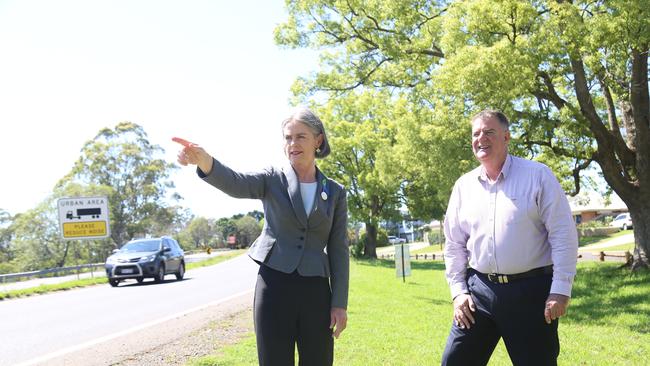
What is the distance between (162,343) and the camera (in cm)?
806

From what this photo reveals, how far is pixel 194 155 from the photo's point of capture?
9.43 ft

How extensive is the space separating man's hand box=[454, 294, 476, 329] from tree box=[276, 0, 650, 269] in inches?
344

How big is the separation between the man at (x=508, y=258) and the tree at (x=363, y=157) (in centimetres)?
3078

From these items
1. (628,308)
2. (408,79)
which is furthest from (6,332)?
(408,79)

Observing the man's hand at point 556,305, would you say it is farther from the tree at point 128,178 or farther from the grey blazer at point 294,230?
the tree at point 128,178

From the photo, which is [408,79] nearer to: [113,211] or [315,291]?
[315,291]

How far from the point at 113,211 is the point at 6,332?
56.0 m

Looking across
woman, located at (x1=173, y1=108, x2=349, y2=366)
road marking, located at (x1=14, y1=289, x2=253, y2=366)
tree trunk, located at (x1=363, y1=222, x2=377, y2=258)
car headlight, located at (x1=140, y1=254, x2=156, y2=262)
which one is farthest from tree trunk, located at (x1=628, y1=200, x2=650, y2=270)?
tree trunk, located at (x1=363, y1=222, x2=377, y2=258)

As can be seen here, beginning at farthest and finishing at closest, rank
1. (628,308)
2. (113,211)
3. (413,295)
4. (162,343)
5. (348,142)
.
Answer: (113,211)
(348,142)
(413,295)
(628,308)
(162,343)

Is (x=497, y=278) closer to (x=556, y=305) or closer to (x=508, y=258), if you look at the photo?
(x=508, y=258)

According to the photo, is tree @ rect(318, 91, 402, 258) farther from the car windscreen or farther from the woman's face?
the woman's face

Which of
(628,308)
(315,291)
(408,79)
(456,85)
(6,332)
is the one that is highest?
(408,79)

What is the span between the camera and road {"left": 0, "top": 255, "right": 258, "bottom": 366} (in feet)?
27.5

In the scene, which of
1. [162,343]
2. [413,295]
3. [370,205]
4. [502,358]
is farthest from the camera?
[370,205]
